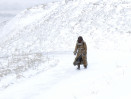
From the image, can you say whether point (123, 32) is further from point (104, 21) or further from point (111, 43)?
point (104, 21)

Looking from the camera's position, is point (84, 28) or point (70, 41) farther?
point (84, 28)

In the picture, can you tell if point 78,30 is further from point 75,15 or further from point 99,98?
point 99,98

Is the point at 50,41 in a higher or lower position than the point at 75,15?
lower

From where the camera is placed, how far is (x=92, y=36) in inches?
1000

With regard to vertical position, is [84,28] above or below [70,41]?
above

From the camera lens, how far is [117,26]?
85.5 feet

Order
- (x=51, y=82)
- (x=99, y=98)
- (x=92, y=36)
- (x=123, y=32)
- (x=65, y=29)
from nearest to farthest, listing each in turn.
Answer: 1. (x=99, y=98)
2. (x=51, y=82)
3. (x=123, y=32)
4. (x=92, y=36)
5. (x=65, y=29)

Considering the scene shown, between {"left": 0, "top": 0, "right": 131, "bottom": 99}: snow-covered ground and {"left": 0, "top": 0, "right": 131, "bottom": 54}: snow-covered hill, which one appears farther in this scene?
{"left": 0, "top": 0, "right": 131, "bottom": 54}: snow-covered hill

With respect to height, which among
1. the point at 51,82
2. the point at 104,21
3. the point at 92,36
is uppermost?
the point at 104,21

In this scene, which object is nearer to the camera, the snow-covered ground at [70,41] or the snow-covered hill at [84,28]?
the snow-covered ground at [70,41]

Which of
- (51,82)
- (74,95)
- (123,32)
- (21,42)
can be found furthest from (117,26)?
(74,95)

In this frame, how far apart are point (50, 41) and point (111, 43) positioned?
967cm

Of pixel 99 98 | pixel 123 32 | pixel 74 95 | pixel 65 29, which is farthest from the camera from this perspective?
pixel 65 29

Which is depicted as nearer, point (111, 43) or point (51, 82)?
point (51, 82)
